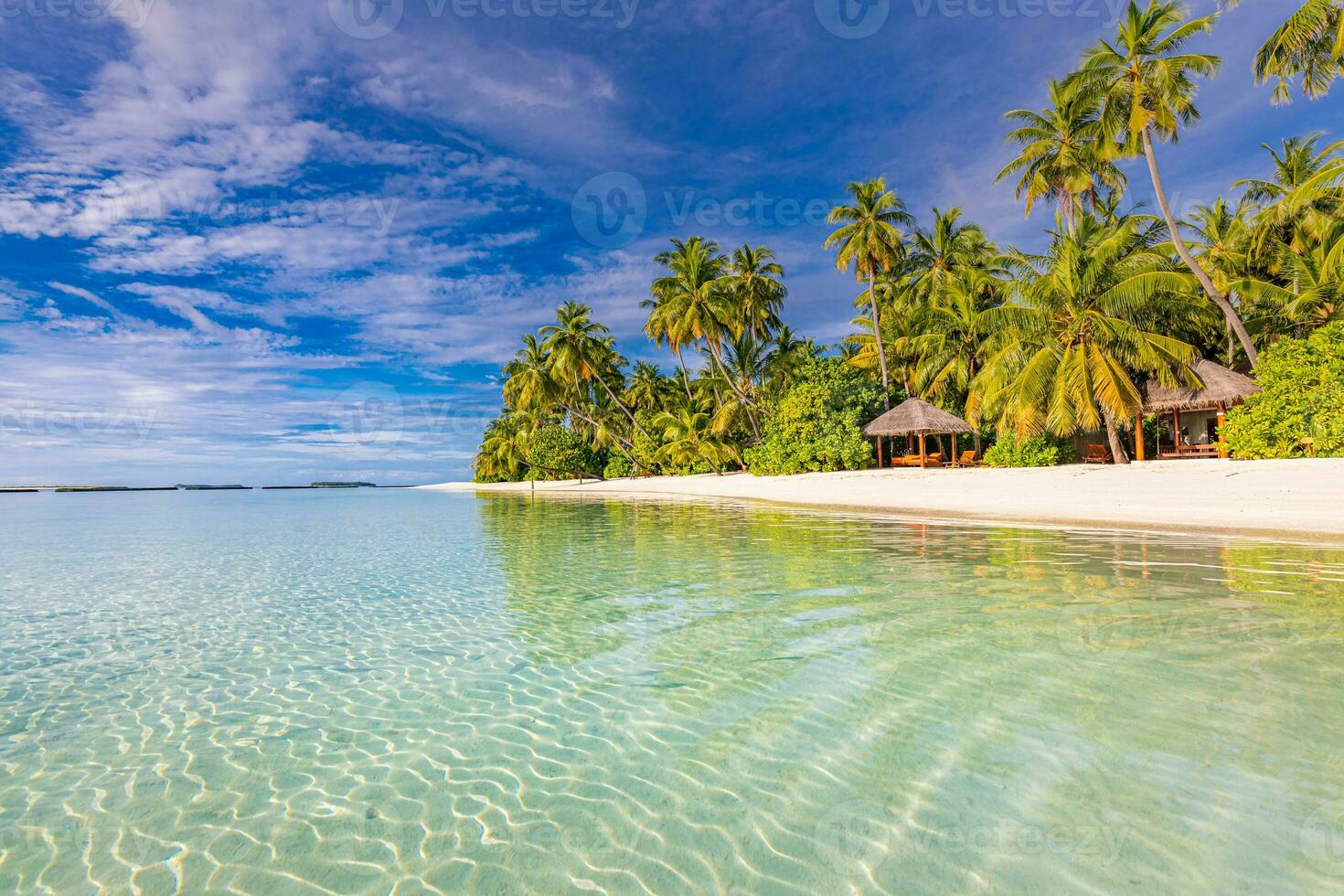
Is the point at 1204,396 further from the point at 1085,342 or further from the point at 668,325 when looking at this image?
the point at 668,325

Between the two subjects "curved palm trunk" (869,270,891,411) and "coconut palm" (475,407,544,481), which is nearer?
"curved palm trunk" (869,270,891,411)

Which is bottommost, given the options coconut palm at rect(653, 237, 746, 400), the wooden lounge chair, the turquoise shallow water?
the turquoise shallow water

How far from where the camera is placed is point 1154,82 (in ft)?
58.3

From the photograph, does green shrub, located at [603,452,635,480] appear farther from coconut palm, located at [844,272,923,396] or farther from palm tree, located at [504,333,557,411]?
coconut palm, located at [844,272,923,396]

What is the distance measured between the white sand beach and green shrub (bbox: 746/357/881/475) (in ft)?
11.2

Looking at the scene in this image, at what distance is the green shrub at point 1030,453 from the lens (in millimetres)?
20375

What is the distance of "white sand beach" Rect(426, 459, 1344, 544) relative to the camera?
10.9 metres

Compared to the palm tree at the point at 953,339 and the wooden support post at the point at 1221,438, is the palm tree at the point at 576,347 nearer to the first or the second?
the palm tree at the point at 953,339

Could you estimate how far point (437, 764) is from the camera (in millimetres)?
3230

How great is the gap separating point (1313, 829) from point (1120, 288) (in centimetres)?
2080

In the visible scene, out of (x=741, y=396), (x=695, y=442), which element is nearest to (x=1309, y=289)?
(x=741, y=396)

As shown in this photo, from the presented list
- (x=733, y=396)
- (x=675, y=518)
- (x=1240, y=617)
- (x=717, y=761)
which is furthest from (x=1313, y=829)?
(x=733, y=396)

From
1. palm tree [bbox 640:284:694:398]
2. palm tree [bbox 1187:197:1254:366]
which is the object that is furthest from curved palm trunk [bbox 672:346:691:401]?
palm tree [bbox 1187:197:1254:366]

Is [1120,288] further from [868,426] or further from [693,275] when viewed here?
[693,275]
